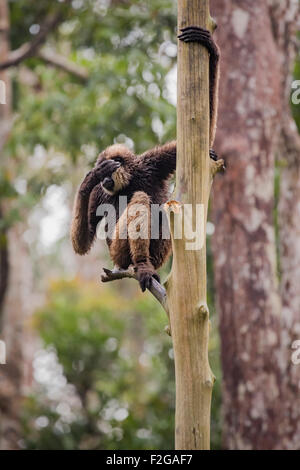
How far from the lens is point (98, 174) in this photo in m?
4.53

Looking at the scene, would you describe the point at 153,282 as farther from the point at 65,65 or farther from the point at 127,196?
the point at 65,65

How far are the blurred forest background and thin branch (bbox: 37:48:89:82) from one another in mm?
33

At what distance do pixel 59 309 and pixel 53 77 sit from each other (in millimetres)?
4673

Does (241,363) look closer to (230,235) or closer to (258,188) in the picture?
(230,235)

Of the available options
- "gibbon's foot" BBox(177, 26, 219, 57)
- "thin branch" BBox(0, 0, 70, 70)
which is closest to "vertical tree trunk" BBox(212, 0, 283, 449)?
"thin branch" BBox(0, 0, 70, 70)

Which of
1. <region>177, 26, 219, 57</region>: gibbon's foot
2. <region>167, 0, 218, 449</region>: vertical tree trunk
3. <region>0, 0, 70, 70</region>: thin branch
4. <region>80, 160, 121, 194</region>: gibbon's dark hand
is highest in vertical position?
<region>0, 0, 70, 70</region>: thin branch

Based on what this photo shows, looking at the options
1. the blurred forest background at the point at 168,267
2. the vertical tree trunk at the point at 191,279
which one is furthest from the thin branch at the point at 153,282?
the blurred forest background at the point at 168,267

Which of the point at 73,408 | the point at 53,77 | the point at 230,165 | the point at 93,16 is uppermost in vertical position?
the point at 93,16

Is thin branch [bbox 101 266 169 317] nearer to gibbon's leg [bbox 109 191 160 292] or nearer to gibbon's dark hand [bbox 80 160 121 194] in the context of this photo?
gibbon's leg [bbox 109 191 160 292]

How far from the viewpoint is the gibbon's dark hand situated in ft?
14.6

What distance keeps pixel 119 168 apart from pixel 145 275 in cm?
106

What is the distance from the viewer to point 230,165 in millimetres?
8812

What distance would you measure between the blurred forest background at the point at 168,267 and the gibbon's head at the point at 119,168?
1.36 m
